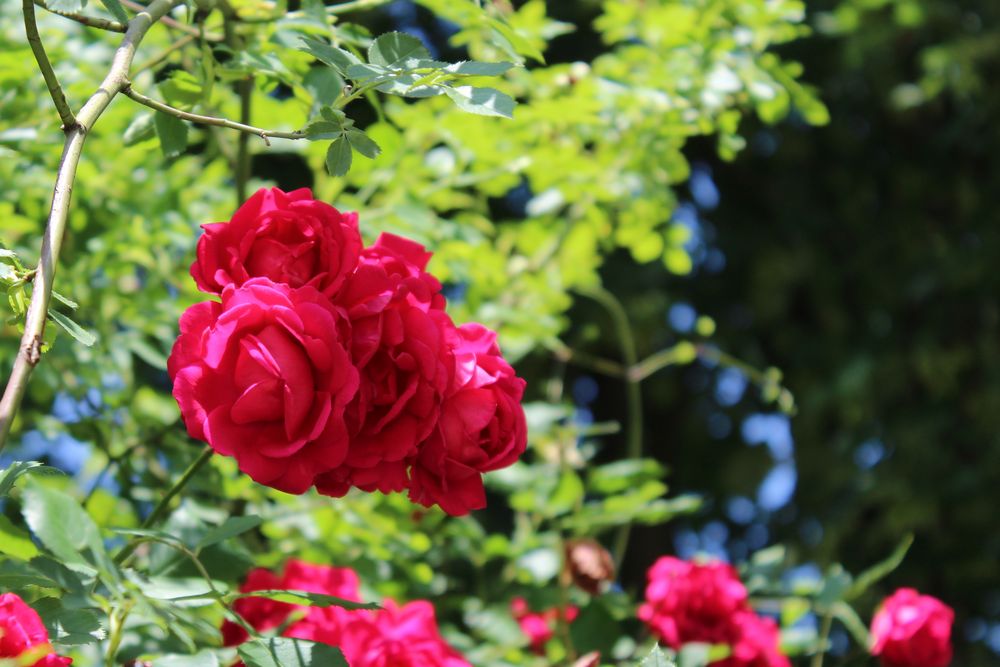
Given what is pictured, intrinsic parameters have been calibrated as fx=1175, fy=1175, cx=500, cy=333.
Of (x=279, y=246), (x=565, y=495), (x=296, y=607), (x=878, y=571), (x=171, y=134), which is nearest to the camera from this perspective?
(x=279, y=246)

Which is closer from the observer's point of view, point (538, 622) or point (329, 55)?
point (329, 55)

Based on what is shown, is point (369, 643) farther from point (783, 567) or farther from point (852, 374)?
point (852, 374)

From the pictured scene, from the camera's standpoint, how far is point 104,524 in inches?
42.1

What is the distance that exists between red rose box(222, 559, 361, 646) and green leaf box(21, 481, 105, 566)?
0.30 metres

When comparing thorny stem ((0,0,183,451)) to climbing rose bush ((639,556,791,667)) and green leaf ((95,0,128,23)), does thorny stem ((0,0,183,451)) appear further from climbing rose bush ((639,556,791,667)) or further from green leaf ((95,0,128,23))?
climbing rose bush ((639,556,791,667))

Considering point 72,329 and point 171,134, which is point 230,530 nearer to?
point 72,329

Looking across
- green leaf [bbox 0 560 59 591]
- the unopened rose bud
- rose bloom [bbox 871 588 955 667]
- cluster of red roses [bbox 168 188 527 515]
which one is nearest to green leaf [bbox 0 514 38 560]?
green leaf [bbox 0 560 59 591]

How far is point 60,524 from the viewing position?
542mm

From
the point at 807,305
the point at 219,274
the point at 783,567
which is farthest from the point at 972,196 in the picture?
the point at 219,274

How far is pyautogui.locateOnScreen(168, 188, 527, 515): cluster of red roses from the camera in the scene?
577 mm

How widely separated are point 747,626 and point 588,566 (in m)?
0.17

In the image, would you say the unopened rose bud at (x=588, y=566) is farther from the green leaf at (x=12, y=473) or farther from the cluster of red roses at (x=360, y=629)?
the green leaf at (x=12, y=473)

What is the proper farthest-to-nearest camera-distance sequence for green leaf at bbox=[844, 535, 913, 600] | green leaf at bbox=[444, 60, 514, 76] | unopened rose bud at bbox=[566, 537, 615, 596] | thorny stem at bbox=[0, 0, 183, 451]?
unopened rose bud at bbox=[566, 537, 615, 596], green leaf at bbox=[844, 535, 913, 600], green leaf at bbox=[444, 60, 514, 76], thorny stem at bbox=[0, 0, 183, 451]

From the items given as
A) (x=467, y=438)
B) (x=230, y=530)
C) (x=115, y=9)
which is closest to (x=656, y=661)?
(x=467, y=438)
